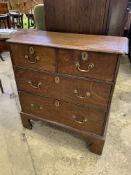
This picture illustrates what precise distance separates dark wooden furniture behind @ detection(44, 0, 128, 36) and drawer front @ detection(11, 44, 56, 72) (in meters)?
0.38

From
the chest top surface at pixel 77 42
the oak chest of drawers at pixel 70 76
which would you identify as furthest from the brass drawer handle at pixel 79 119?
the chest top surface at pixel 77 42

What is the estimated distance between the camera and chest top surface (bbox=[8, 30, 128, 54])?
2.97 feet

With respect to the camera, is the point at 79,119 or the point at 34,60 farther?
the point at 79,119

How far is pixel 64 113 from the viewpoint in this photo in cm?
127

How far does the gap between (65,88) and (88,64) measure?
0.84 feet

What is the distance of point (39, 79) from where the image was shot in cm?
118

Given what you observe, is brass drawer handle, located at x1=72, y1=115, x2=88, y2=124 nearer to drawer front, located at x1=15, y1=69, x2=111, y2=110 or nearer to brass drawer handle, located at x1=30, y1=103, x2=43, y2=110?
drawer front, located at x1=15, y1=69, x2=111, y2=110

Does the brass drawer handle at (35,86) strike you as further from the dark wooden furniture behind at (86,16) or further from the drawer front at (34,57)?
the dark wooden furniture behind at (86,16)

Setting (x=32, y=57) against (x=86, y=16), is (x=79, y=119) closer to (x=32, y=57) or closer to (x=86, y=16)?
(x=32, y=57)

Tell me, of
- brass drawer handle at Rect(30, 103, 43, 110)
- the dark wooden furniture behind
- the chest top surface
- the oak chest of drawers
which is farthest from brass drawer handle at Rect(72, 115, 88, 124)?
the dark wooden furniture behind

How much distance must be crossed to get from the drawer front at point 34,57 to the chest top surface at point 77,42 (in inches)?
1.6

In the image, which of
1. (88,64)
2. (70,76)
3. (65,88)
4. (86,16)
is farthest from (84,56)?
(86,16)

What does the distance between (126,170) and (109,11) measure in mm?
1140

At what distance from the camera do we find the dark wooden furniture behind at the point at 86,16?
114cm
